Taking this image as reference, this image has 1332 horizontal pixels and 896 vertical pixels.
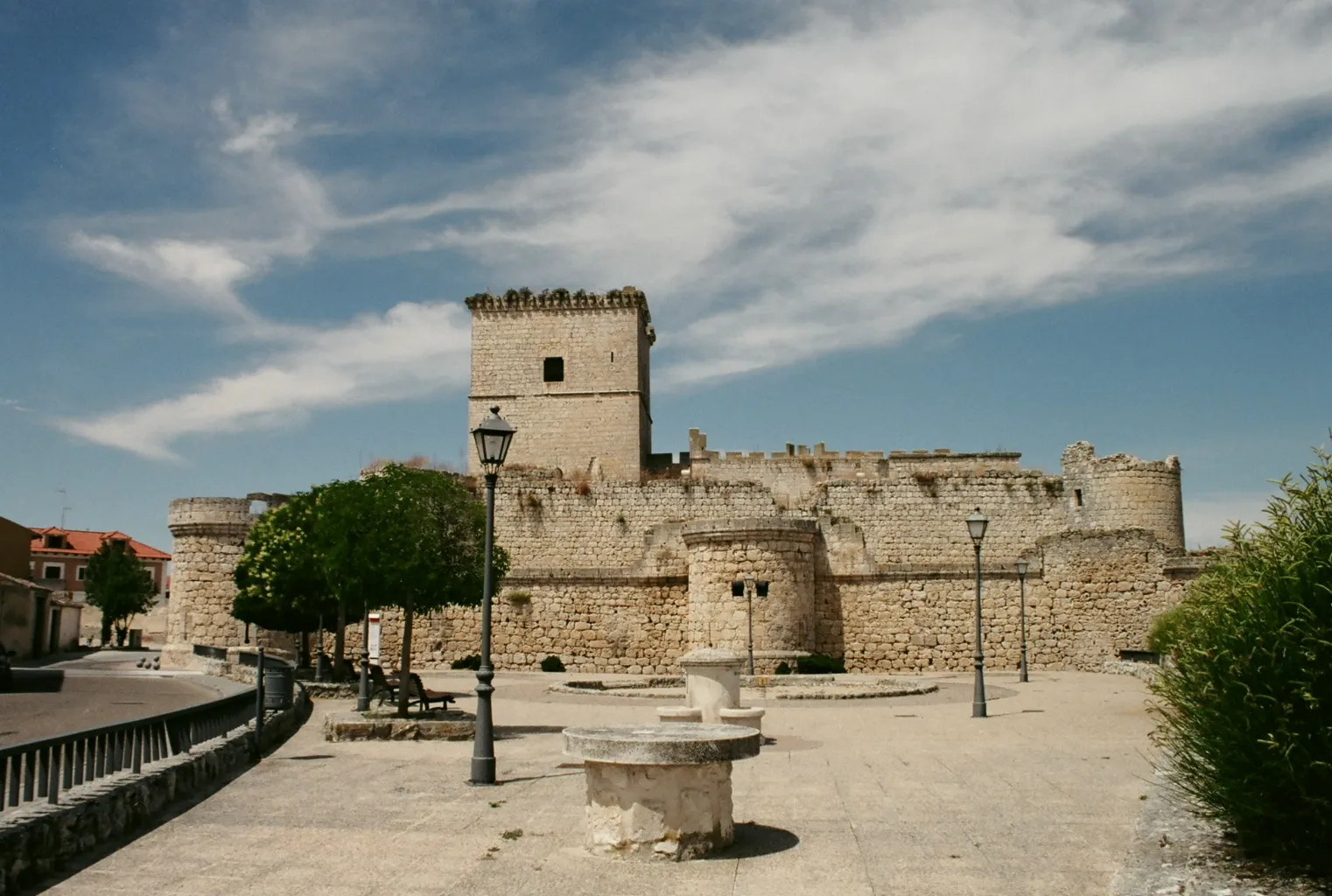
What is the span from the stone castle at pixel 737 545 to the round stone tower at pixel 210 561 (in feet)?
0.19

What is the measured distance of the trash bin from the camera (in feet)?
51.9

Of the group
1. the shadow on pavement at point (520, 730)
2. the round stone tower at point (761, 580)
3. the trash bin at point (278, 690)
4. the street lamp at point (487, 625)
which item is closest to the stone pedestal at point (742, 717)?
the shadow on pavement at point (520, 730)

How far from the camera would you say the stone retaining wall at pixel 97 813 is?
6340 mm

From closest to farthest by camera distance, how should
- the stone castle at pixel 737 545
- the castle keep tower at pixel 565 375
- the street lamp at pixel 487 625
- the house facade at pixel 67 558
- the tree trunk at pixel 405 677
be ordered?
1. the street lamp at pixel 487 625
2. the tree trunk at pixel 405 677
3. the stone castle at pixel 737 545
4. the castle keep tower at pixel 565 375
5. the house facade at pixel 67 558

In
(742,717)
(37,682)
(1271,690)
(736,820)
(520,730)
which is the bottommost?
(37,682)

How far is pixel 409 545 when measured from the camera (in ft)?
49.1

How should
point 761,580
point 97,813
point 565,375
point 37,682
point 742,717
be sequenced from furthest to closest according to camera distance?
point 565,375, point 761,580, point 37,682, point 742,717, point 97,813

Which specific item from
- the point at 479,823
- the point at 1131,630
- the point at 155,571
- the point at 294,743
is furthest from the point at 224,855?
the point at 155,571

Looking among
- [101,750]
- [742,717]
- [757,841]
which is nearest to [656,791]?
[757,841]

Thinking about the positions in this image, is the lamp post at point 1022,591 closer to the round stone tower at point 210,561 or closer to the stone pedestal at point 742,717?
the stone pedestal at point 742,717

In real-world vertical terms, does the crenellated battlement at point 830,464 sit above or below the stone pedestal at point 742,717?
above

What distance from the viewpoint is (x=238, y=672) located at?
83.5ft

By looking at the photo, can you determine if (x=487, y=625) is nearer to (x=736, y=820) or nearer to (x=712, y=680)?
(x=736, y=820)

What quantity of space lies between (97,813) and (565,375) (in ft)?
127
